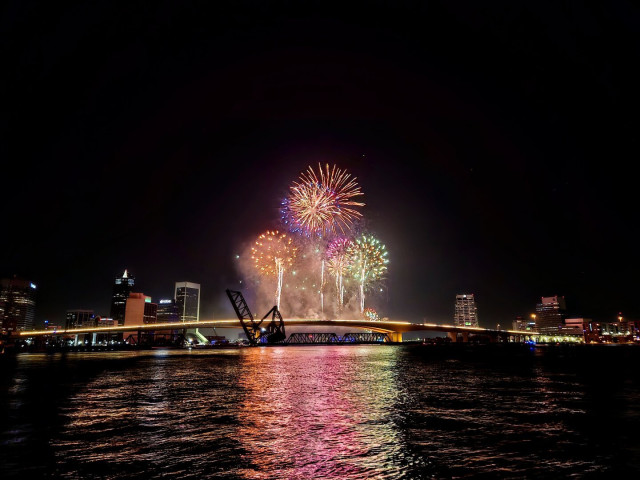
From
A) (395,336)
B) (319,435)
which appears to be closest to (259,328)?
(395,336)

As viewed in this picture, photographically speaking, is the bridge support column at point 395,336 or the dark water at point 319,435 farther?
the bridge support column at point 395,336

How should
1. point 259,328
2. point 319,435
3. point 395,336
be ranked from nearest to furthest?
point 319,435
point 259,328
point 395,336

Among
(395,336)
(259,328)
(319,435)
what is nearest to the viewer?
(319,435)

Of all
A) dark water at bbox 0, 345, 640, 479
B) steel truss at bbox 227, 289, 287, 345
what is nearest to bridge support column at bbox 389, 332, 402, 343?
steel truss at bbox 227, 289, 287, 345

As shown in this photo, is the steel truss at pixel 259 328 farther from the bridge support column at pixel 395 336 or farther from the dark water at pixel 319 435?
the dark water at pixel 319 435

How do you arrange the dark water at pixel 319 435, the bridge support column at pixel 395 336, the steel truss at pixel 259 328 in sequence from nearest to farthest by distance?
1. the dark water at pixel 319 435
2. the steel truss at pixel 259 328
3. the bridge support column at pixel 395 336

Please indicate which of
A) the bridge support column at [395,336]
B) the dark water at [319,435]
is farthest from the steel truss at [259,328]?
the dark water at [319,435]

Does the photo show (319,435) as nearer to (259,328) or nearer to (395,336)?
(259,328)

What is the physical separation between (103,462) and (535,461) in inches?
403

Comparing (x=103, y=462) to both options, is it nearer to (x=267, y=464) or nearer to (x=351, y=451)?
(x=267, y=464)

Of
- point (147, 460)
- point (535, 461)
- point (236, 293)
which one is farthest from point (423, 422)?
point (236, 293)

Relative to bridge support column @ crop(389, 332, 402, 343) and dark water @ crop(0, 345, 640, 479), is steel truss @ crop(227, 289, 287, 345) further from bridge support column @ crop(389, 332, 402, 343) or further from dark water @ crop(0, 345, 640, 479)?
dark water @ crop(0, 345, 640, 479)

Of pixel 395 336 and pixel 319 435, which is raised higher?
pixel 319 435

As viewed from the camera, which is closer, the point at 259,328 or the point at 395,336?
the point at 259,328
